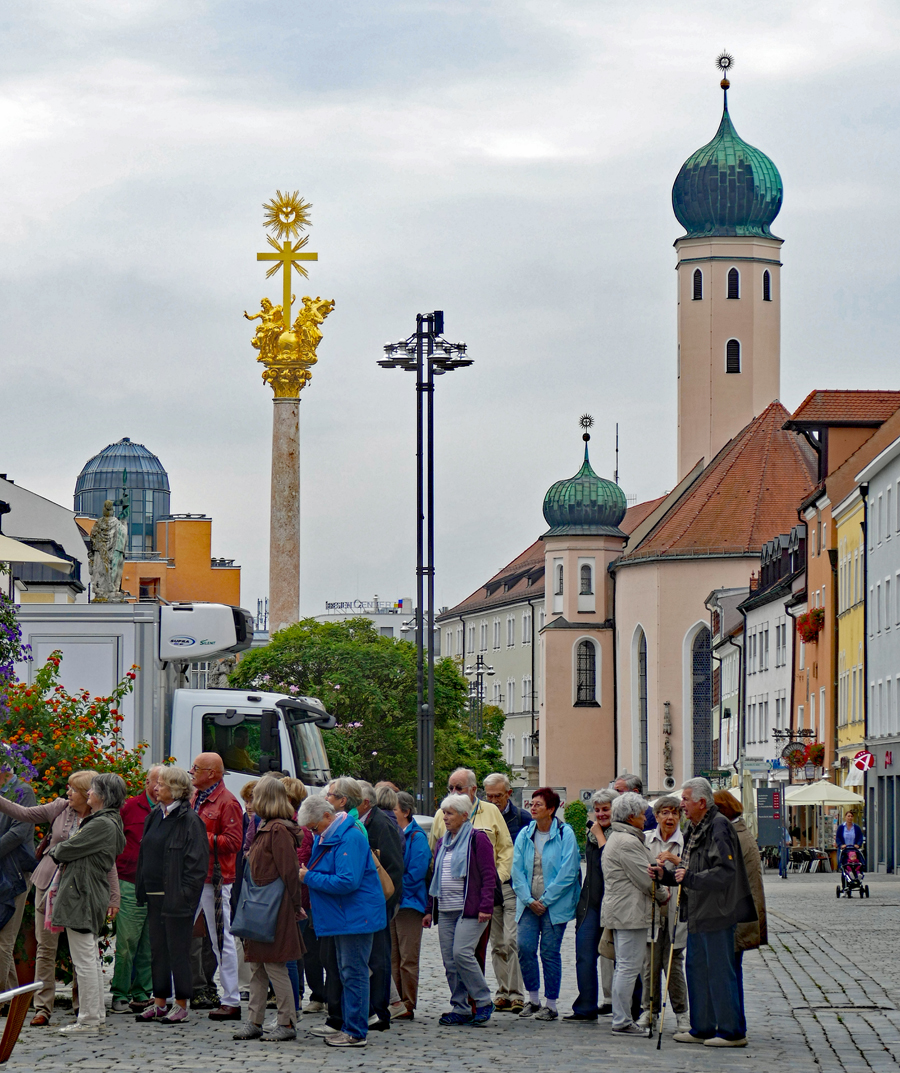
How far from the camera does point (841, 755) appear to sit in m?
52.5

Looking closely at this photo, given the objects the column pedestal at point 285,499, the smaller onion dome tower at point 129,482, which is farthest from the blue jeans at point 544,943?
the smaller onion dome tower at point 129,482

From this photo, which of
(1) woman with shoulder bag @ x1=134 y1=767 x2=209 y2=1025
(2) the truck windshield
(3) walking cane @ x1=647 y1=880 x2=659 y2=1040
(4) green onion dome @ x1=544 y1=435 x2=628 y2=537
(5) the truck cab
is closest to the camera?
(3) walking cane @ x1=647 y1=880 x2=659 y2=1040

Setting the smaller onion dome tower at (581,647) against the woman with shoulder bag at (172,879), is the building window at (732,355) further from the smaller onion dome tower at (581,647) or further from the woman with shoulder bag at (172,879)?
the woman with shoulder bag at (172,879)

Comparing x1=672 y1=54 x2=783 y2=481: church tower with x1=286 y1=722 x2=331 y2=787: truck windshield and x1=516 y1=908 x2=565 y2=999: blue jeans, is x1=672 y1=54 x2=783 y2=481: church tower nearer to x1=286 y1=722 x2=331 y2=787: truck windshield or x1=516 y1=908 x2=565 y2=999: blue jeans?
x1=286 y1=722 x2=331 y2=787: truck windshield

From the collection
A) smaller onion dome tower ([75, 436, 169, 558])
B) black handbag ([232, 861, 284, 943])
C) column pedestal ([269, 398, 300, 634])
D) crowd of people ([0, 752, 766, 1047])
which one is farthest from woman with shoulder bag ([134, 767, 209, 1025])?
smaller onion dome tower ([75, 436, 169, 558])

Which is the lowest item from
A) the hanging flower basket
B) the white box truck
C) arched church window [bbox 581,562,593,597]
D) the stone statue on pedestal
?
the white box truck

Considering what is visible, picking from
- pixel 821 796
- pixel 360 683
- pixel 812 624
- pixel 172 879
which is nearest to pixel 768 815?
pixel 821 796

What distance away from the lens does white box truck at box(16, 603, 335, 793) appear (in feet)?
66.7

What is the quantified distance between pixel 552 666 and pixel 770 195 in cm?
2491

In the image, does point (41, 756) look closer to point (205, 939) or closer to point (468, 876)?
point (205, 939)

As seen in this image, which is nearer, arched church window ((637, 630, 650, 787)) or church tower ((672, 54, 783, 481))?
arched church window ((637, 630, 650, 787))

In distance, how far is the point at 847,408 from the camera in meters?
55.5

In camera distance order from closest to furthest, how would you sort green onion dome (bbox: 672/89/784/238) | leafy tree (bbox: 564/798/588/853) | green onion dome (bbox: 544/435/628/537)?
leafy tree (bbox: 564/798/588/853)
green onion dome (bbox: 672/89/784/238)
green onion dome (bbox: 544/435/628/537)

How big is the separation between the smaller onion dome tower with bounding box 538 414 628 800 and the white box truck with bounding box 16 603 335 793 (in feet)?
254
